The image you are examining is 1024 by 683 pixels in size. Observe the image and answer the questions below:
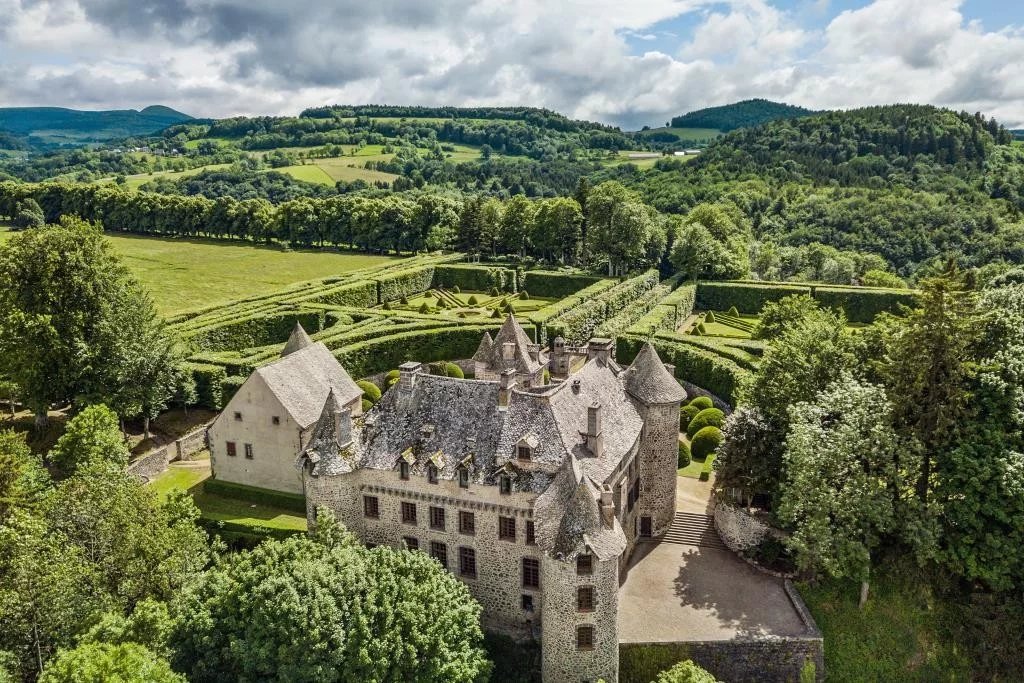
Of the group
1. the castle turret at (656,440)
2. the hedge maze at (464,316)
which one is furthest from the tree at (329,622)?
the hedge maze at (464,316)

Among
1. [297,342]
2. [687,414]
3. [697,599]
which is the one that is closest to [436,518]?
[697,599]

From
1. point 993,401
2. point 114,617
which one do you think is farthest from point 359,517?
point 993,401

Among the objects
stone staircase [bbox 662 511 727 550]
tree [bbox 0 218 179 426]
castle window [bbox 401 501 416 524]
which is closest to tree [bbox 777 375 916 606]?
stone staircase [bbox 662 511 727 550]

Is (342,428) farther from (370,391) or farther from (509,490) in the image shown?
(370,391)

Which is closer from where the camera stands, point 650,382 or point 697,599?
point 697,599

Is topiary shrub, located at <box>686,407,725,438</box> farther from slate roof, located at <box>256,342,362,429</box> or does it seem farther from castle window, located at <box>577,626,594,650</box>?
castle window, located at <box>577,626,594,650</box>

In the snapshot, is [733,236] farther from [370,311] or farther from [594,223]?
[370,311]
